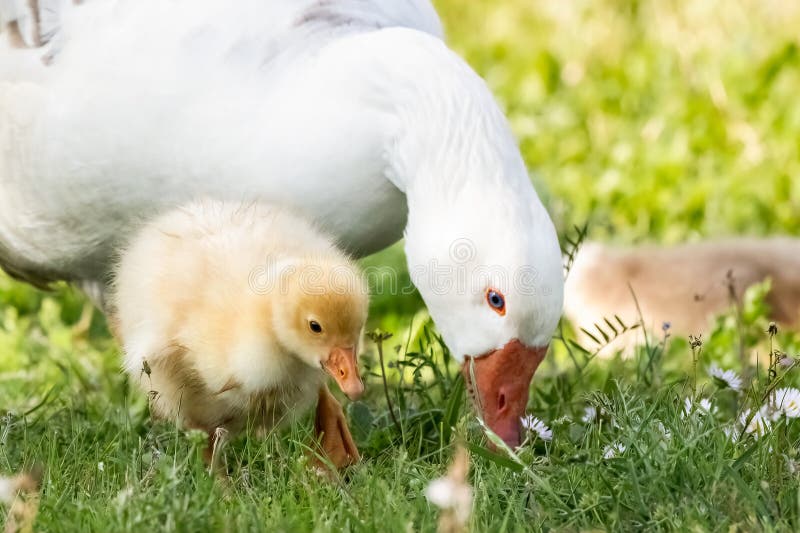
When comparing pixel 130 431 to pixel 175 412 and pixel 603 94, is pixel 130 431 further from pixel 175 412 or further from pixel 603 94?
pixel 603 94

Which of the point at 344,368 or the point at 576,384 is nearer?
the point at 344,368

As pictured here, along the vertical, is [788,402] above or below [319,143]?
below

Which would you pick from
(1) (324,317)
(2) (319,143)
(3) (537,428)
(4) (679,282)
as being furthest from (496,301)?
(4) (679,282)

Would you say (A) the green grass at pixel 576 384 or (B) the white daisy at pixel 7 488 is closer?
(B) the white daisy at pixel 7 488

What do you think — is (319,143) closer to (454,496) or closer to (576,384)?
(576,384)

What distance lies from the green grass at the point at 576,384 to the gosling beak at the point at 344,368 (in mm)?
235

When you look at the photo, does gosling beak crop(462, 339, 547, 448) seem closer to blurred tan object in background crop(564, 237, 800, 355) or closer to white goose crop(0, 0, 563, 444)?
white goose crop(0, 0, 563, 444)

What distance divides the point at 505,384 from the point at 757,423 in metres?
0.68

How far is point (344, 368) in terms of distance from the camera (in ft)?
11.0

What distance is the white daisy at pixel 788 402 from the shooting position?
356 cm

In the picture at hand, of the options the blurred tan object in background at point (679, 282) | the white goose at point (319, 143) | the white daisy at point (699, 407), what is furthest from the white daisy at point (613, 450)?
the blurred tan object in background at point (679, 282)

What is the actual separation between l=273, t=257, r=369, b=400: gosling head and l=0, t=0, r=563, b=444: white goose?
1.20ft

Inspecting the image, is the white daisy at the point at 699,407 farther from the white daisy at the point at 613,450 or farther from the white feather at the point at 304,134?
the white feather at the point at 304,134

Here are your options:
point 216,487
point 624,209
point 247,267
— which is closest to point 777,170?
point 624,209
